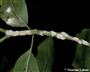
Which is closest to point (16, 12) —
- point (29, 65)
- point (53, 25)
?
point (29, 65)

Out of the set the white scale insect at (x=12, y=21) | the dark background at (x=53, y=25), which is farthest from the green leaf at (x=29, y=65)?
the dark background at (x=53, y=25)

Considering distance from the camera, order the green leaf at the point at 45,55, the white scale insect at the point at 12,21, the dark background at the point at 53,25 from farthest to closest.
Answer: the dark background at the point at 53,25 → the green leaf at the point at 45,55 → the white scale insect at the point at 12,21

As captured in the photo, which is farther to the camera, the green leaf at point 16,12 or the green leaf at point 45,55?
the green leaf at point 45,55

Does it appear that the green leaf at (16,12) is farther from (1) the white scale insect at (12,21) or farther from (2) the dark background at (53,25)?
(2) the dark background at (53,25)

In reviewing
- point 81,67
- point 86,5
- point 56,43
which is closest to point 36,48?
point 56,43

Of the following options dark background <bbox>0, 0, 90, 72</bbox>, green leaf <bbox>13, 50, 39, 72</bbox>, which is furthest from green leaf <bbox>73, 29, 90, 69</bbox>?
green leaf <bbox>13, 50, 39, 72</bbox>

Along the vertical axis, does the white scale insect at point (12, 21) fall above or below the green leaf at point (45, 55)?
above
